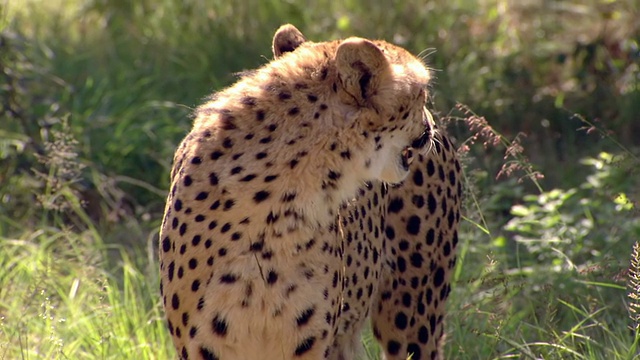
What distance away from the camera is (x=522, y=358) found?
3.33m

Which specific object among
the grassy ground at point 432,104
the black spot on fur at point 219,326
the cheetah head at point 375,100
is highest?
the cheetah head at point 375,100

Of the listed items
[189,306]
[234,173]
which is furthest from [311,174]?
[189,306]

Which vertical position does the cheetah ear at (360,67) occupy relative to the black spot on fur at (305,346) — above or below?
above

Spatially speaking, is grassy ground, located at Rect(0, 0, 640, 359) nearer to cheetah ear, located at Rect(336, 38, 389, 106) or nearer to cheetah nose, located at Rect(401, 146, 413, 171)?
cheetah nose, located at Rect(401, 146, 413, 171)

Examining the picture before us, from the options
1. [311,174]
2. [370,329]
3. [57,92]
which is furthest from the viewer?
[57,92]

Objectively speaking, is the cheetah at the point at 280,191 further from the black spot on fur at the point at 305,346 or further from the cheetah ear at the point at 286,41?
the cheetah ear at the point at 286,41

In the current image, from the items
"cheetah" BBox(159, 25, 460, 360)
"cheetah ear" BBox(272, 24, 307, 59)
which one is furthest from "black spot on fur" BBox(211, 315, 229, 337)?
"cheetah ear" BBox(272, 24, 307, 59)

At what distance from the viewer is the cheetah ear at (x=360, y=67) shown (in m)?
2.45

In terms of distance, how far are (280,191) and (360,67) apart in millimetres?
328

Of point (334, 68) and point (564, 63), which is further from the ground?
point (334, 68)

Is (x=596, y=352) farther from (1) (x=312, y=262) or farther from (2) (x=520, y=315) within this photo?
(1) (x=312, y=262)

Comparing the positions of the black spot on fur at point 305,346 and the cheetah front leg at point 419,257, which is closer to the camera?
the black spot on fur at point 305,346

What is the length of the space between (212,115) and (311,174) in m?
0.30

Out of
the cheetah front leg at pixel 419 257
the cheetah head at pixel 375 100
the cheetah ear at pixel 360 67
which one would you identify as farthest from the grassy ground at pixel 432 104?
the cheetah ear at pixel 360 67
